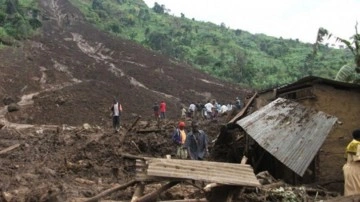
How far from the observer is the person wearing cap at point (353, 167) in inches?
264

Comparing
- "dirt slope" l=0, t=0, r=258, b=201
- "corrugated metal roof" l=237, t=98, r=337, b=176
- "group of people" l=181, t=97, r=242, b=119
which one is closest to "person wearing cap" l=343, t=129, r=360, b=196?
"corrugated metal roof" l=237, t=98, r=337, b=176

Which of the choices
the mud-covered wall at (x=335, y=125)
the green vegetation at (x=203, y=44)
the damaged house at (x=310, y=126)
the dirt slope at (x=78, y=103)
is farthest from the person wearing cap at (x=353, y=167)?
the green vegetation at (x=203, y=44)

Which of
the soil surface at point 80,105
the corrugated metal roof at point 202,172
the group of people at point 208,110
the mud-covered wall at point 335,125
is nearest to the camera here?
the corrugated metal roof at point 202,172

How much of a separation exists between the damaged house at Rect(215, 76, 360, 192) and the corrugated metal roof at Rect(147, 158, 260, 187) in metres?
3.11

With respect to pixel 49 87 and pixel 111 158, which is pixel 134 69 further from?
pixel 111 158

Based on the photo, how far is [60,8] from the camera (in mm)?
55844

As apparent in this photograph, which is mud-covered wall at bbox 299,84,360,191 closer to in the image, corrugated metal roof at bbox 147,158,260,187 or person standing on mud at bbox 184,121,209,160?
person standing on mud at bbox 184,121,209,160

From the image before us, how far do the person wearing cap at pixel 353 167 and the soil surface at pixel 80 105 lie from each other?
2028 millimetres

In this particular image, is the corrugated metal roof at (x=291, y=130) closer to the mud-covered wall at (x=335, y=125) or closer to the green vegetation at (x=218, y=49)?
the mud-covered wall at (x=335, y=125)

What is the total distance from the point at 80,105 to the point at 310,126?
1788 centimetres

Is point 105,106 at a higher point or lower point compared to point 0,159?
lower

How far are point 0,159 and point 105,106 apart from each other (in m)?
14.8

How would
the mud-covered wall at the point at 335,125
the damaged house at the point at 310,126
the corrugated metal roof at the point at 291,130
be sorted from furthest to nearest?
1. the mud-covered wall at the point at 335,125
2. the damaged house at the point at 310,126
3. the corrugated metal roof at the point at 291,130

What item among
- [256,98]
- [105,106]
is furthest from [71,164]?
[105,106]
